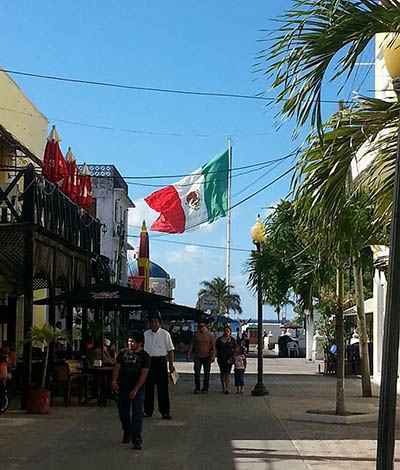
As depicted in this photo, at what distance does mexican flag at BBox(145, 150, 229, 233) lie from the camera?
24.6m

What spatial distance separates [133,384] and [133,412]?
373 mm

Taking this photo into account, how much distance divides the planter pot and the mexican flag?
9480 millimetres

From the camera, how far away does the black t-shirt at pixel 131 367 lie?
11695 mm

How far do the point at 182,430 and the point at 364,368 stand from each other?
7.25 m

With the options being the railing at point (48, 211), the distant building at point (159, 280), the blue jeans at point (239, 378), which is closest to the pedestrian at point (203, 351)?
the blue jeans at point (239, 378)

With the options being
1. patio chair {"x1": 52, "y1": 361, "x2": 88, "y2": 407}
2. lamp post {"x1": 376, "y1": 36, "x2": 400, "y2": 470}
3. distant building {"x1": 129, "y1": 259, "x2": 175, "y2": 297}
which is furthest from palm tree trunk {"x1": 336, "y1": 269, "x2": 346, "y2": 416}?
distant building {"x1": 129, "y1": 259, "x2": 175, "y2": 297}

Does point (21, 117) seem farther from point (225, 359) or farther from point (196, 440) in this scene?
point (196, 440)

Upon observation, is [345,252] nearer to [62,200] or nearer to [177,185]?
[62,200]

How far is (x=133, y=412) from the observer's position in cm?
1157

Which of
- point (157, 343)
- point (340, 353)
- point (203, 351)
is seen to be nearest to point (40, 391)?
point (157, 343)

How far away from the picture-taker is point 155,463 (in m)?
10.6

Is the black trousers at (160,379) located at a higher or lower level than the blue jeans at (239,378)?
higher

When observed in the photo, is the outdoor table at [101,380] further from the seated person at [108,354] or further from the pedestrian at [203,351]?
the pedestrian at [203,351]

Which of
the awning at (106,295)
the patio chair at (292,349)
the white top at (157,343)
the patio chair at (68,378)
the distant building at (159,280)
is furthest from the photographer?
the distant building at (159,280)
